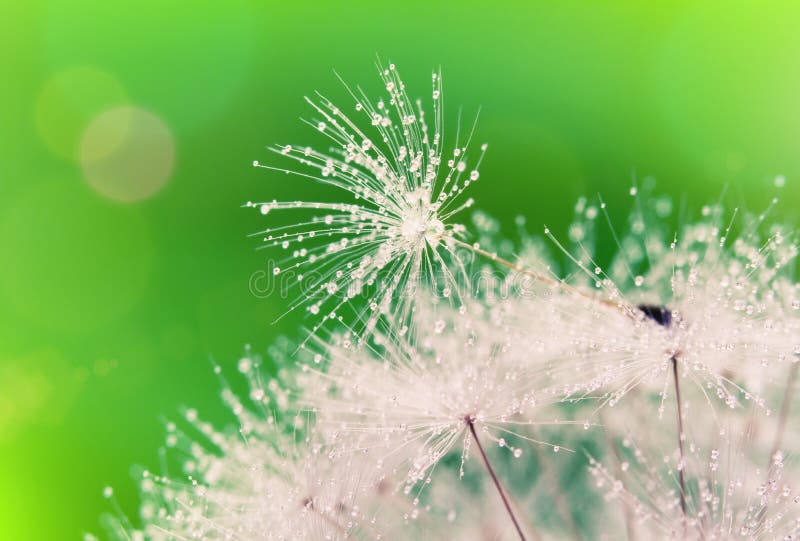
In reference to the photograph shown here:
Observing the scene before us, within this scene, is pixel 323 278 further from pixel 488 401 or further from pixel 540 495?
pixel 540 495

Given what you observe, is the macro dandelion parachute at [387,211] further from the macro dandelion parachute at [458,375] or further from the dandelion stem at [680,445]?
the dandelion stem at [680,445]

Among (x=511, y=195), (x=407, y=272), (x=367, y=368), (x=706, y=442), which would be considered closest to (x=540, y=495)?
(x=706, y=442)

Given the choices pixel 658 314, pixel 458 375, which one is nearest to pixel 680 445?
pixel 658 314

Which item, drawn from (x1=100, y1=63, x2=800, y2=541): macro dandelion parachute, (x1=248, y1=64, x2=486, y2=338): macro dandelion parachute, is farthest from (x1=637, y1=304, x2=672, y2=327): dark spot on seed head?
(x1=248, y1=64, x2=486, y2=338): macro dandelion parachute

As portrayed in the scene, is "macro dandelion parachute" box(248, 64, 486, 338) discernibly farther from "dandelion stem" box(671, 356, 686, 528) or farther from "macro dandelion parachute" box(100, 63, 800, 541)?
"dandelion stem" box(671, 356, 686, 528)

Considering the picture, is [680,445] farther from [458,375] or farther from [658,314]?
[458,375]

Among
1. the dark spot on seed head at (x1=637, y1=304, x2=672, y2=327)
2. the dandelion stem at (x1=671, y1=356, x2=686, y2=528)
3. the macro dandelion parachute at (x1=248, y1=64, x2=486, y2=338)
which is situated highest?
the macro dandelion parachute at (x1=248, y1=64, x2=486, y2=338)

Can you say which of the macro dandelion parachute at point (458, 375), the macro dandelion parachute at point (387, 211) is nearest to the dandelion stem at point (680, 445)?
the macro dandelion parachute at point (458, 375)
